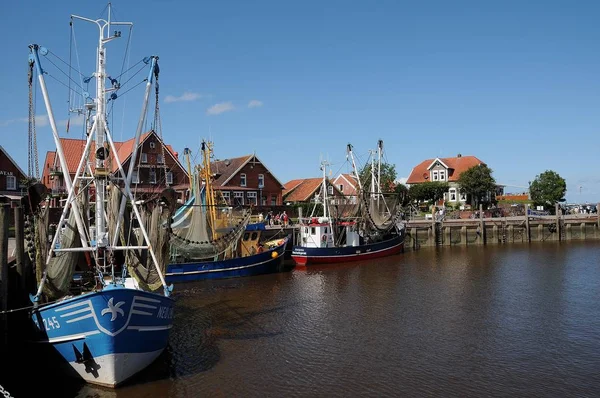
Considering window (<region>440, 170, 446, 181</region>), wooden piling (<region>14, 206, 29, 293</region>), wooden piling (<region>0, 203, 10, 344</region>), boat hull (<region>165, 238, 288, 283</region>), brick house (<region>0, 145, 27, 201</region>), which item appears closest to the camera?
wooden piling (<region>0, 203, 10, 344</region>)

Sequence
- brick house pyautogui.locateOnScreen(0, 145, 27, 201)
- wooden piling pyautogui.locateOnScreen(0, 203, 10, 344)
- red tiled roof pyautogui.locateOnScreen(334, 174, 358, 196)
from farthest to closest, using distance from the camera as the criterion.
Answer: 1. red tiled roof pyautogui.locateOnScreen(334, 174, 358, 196)
2. brick house pyautogui.locateOnScreen(0, 145, 27, 201)
3. wooden piling pyautogui.locateOnScreen(0, 203, 10, 344)

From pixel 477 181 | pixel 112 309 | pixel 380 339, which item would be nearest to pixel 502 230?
pixel 477 181

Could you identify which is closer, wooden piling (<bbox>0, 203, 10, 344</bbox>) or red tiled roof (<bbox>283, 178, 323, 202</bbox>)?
wooden piling (<bbox>0, 203, 10, 344</bbox>)

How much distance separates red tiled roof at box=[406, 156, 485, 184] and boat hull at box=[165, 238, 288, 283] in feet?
153

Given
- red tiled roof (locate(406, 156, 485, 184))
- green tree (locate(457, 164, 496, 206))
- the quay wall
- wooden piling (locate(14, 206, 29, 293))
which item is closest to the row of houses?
red tiled roof (locate(406, 156, 485, 184))

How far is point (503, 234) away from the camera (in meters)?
51.1

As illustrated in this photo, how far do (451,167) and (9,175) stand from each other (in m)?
57.2

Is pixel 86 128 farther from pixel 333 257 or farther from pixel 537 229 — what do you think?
pixel 537 229

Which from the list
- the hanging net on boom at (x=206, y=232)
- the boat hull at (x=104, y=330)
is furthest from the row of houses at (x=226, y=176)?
the boat hull at (x=104, y=330)

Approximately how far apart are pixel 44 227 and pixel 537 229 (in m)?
49.0

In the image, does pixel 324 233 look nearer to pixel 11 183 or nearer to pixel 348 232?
pixel 348 232

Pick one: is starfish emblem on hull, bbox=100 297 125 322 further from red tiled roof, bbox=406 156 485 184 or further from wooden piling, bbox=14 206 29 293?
red tiled roof, bbox=406 156 485 184

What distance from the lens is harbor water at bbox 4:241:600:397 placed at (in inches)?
526

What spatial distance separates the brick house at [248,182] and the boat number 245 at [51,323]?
4353 centimetres
